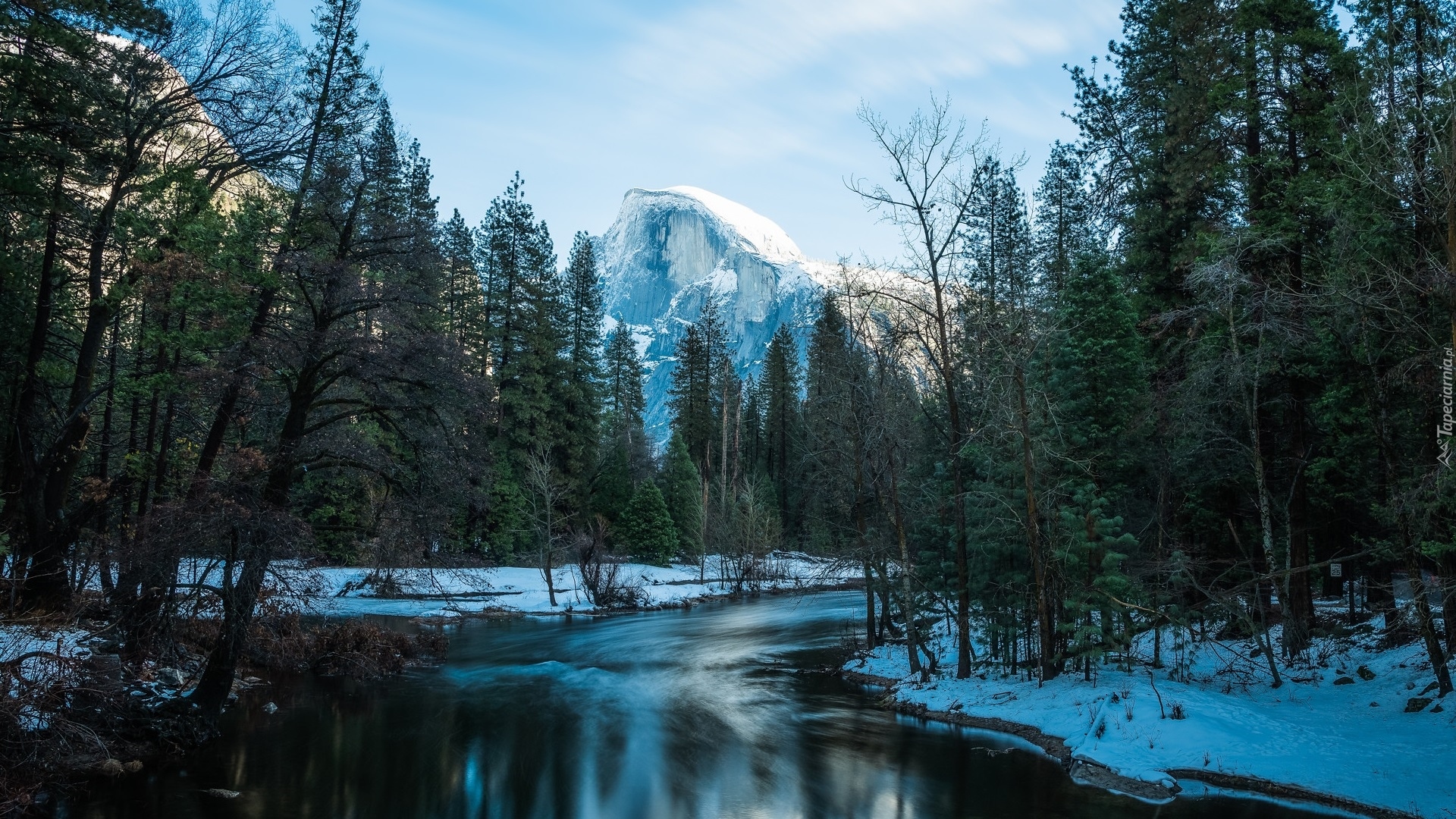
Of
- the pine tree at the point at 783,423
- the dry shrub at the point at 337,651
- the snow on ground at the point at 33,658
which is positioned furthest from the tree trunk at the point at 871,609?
the pine tree at the point at 783,423

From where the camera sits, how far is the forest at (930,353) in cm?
1222

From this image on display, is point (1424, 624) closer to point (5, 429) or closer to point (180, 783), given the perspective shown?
point (180, 783)

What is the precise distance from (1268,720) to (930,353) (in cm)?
870

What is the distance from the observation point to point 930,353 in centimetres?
1731

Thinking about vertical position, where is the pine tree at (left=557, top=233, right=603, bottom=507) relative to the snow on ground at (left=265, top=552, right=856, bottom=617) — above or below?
above

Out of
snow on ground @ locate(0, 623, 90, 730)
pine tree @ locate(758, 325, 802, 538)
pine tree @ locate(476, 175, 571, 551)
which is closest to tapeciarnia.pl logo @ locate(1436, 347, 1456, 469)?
snow on ground @ locate(0, 623, 90, 730)

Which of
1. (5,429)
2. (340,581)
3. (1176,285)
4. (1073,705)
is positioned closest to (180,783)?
(5,429)

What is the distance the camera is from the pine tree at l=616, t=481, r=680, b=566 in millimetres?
45125

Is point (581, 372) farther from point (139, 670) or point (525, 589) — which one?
point (139, 670)

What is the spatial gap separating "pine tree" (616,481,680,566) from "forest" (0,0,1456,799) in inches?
959

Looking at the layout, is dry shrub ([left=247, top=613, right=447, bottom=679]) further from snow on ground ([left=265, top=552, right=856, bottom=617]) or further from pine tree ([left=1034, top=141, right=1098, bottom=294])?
pine tree ([left=1034, top=141, right=1098, bottom=294])

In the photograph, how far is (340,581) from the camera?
36938mm

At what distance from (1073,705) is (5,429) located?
21798mm

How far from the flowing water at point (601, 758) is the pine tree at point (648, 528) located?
71.3 feet
